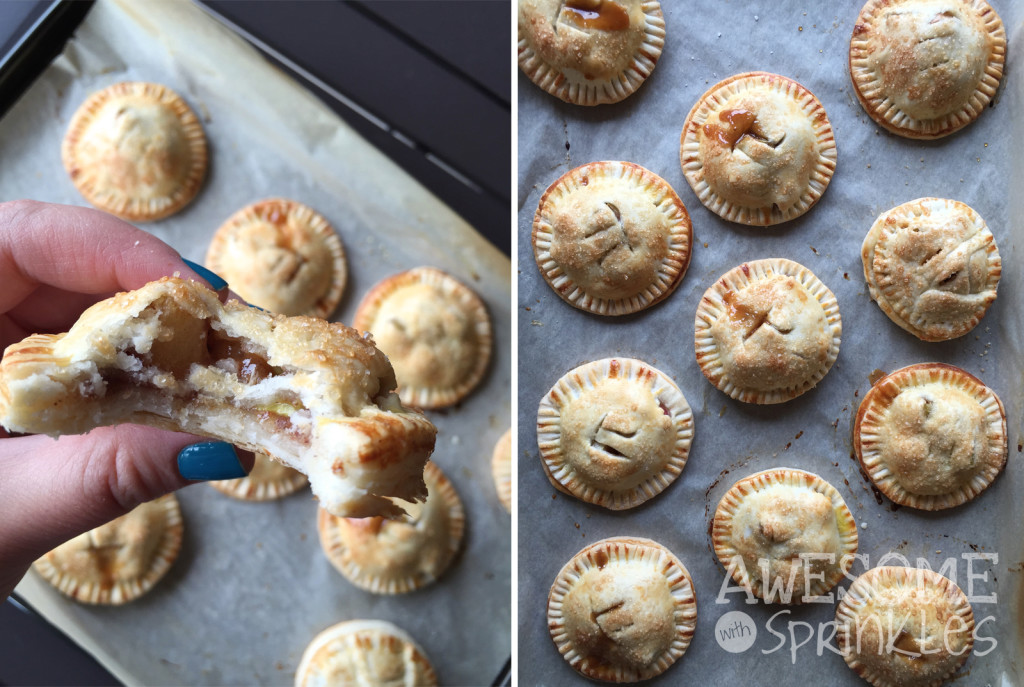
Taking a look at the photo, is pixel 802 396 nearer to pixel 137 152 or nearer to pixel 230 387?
pixel 230 387

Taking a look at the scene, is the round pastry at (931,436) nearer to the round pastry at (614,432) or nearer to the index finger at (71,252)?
the round pastry at (614,432)

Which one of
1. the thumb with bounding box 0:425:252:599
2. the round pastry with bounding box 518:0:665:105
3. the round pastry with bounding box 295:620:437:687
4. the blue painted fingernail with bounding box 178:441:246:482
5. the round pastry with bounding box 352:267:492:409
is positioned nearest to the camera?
the thumb with bounding box 0:425:252:599

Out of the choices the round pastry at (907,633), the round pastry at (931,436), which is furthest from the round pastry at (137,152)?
the round pastry at (907,633)

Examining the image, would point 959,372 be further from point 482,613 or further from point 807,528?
point 482,613

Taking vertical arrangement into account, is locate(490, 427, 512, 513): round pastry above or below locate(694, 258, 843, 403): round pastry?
below

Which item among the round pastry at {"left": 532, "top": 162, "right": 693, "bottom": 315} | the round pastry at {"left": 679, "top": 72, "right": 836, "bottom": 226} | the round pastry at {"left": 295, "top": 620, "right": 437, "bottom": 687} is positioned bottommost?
the round pastry at {"left": 295, "top": 620, "right": 437, "bottom": 687}

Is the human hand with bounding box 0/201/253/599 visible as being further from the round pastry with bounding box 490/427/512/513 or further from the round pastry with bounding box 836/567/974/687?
the round pastry with bounding box 836/567/974/687

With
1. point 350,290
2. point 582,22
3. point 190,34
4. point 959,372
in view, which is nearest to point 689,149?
point 582,22

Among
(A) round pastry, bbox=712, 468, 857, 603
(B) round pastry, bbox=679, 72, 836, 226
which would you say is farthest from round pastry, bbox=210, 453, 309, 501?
(B) round pastry, bbox=679, 72, 836, 226
